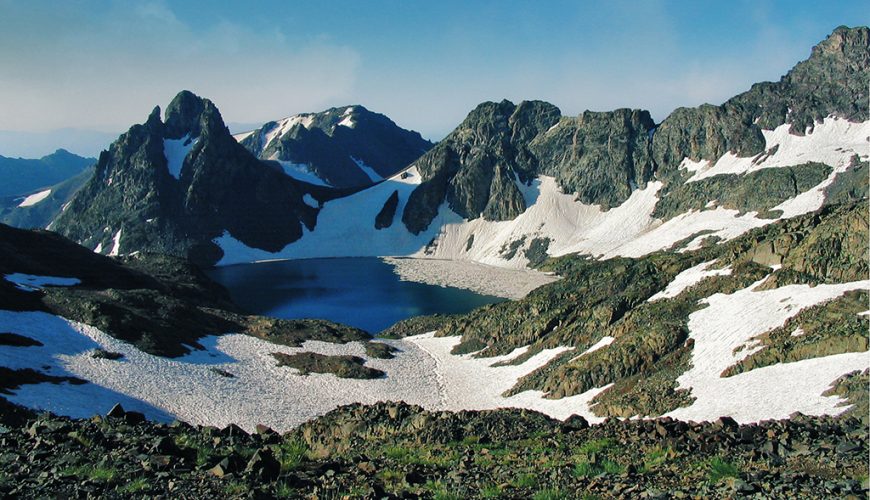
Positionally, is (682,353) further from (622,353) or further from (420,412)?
(420,412)

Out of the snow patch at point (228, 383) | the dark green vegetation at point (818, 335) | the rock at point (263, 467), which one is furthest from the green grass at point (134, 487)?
the dark green vegetation at point (818, 335)

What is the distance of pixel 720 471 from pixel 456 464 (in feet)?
23.1

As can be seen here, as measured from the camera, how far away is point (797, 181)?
149 metres

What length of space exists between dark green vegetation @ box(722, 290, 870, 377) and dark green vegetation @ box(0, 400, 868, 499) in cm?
1968

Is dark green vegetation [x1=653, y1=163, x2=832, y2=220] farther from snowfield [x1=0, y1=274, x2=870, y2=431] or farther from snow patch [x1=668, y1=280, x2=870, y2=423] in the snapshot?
snow patch [x1=668, y1=280, x2=870, y2=423]

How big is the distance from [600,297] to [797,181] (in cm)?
10434

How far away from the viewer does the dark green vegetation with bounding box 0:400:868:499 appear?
559 inches

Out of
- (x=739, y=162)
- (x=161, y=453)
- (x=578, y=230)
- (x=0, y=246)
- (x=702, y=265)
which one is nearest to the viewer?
(x=161, y=453)

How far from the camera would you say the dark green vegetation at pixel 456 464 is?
46.6 ft

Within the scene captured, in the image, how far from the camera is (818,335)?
40.7 meters

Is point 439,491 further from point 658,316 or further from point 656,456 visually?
point 658,316

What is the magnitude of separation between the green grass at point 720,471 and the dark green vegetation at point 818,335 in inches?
1092

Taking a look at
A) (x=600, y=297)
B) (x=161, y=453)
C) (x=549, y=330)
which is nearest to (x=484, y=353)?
(x=549, y=330)

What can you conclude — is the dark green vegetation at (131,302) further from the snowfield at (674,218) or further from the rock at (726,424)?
the snowfield at (674,218)
